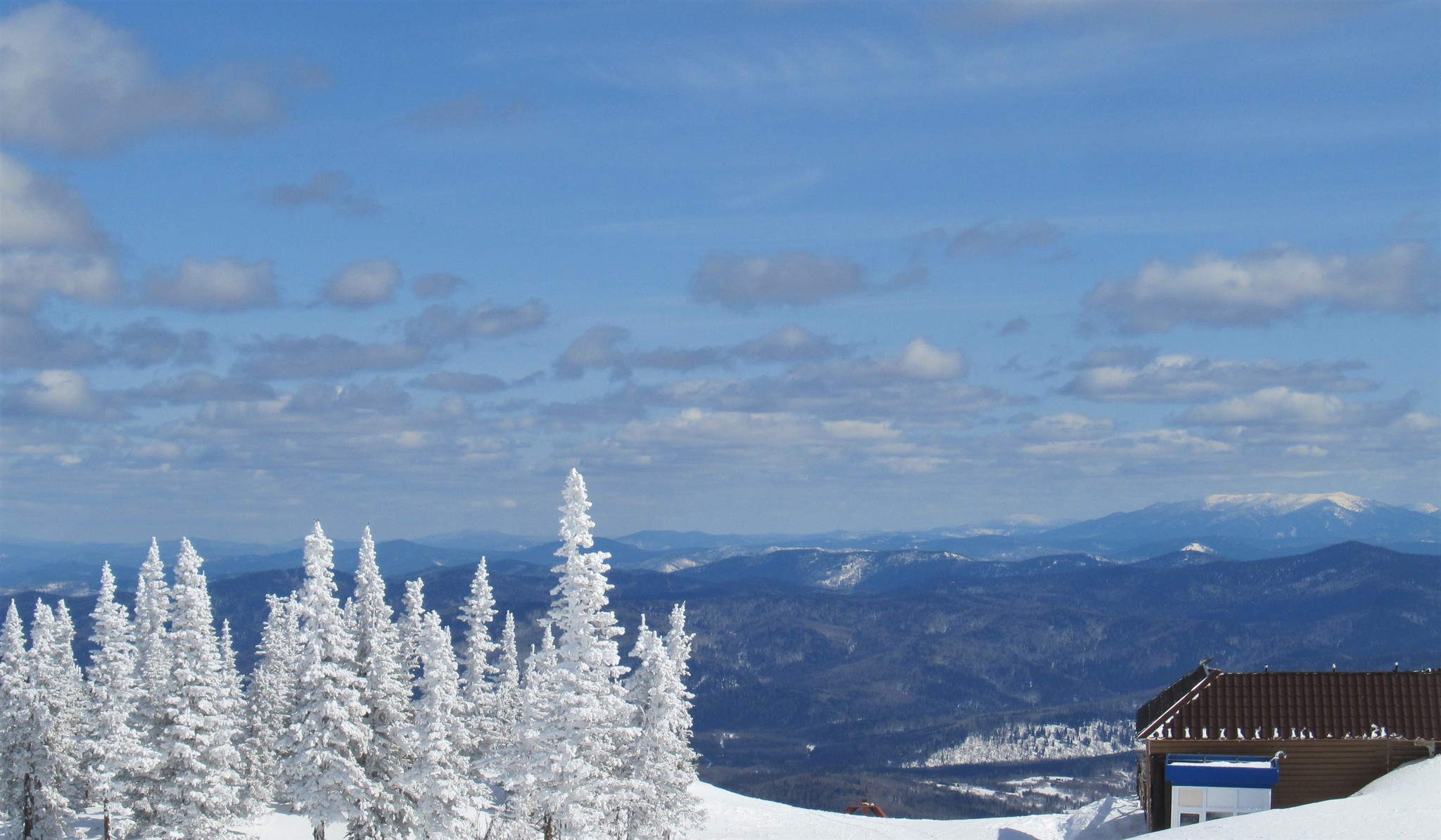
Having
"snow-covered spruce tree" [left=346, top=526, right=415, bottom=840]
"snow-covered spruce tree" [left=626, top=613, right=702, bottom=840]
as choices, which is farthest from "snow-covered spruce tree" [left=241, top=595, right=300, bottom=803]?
"snow-covered spruce tree" [left=626, top=613, right=702, bottom=840]

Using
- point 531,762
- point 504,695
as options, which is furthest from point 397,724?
point 504,695

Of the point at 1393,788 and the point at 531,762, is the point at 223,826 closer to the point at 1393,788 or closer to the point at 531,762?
the point at 531,762

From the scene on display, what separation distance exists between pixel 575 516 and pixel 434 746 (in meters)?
14.7

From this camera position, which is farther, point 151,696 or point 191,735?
point 151,696

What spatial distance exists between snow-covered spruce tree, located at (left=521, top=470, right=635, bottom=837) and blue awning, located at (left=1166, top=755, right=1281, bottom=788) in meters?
16.2

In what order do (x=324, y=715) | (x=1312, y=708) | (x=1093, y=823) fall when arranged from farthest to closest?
(x=1093, y=823) < (x=324, y=715) < (x=1312, y=708)

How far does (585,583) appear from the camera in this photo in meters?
36.6

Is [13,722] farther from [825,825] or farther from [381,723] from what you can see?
[825,825]

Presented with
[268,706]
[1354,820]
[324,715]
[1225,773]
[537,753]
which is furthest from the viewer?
[268,706]

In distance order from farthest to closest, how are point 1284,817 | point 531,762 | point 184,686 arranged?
point 184,686 < point 531,762 < point 1284,817

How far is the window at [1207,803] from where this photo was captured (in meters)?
36.6

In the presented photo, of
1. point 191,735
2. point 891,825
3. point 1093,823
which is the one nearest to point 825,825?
point 891,825

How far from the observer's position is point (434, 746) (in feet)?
151

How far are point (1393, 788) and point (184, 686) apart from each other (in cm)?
4083
